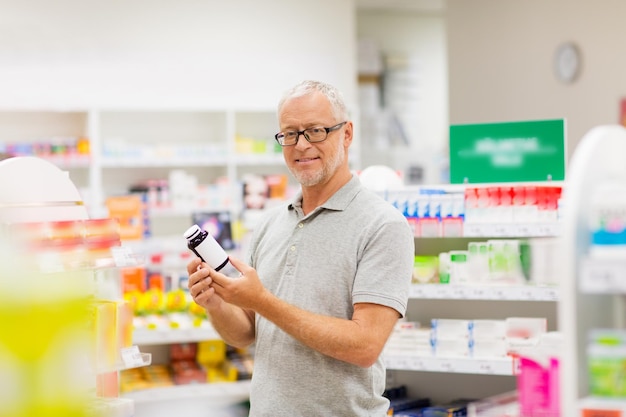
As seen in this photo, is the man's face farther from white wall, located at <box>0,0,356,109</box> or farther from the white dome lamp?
white wall, located at <box>0,0,356,109</box>

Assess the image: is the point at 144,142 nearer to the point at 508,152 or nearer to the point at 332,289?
the point at 508,152

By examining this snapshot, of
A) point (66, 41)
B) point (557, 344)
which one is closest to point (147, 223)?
point (66, 41)

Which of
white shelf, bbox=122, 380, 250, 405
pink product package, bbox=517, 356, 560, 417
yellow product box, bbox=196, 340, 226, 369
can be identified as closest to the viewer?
pink product package, bbox=517, 356, 560, 417

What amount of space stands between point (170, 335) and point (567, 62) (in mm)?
4778

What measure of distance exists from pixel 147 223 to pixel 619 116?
14.1 ft

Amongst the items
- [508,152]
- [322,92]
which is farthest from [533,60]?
[322,92]

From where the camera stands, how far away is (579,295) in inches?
75.1

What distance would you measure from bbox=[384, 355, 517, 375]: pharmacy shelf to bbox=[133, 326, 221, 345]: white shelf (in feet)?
6.69

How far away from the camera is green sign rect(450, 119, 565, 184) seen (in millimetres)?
4578

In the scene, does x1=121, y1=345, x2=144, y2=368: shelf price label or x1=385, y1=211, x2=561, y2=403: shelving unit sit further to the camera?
x1=385, y1=211, x2=561, y2=403: shelving unit

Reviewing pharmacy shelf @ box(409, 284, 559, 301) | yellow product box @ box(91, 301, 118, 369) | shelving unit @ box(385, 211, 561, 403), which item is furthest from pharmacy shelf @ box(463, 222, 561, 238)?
yellow product box @ box(91, 301, 118, 369)

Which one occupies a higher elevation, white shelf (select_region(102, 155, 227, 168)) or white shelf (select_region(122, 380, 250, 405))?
white shelf (select_region(102, 155, 227, 168))

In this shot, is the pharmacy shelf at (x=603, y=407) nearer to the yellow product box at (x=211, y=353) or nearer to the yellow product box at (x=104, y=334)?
the yellow product box at (x=104, y=334)

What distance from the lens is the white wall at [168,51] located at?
8.32 metres
